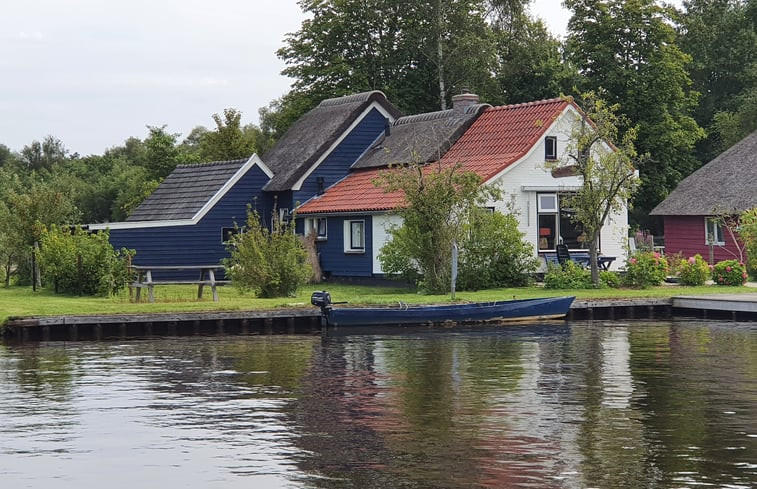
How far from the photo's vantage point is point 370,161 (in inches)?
1950

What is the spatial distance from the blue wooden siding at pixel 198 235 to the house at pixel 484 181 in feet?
→ 8.84

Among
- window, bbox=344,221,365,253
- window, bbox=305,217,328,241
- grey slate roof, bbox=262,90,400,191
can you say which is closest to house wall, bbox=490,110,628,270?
window, bbox=344,221,365,253

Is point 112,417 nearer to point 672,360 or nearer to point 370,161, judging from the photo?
point 672,360

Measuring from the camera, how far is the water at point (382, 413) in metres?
15.1

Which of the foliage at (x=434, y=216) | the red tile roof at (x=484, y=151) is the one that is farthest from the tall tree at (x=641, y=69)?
the foliage at (x=434, y=216)

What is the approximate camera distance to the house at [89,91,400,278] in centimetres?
4772

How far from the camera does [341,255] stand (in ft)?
154

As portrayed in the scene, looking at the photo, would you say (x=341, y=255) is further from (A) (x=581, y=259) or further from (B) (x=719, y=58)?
(B) (x=719, y=58)

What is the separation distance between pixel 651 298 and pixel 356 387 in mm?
16505

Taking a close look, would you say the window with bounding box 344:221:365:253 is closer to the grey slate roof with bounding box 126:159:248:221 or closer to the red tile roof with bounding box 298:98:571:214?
the red tile roof with bounding box 298:98:571:214

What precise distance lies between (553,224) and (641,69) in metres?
23.0

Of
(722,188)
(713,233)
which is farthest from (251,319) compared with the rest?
(722,188)

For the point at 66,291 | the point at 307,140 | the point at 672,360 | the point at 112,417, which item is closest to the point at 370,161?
the point at 307,140

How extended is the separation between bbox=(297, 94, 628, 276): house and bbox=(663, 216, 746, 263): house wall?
7528mm
